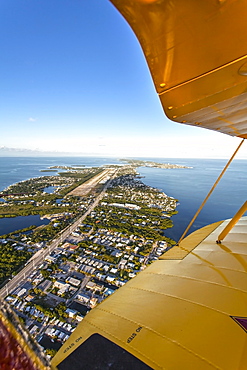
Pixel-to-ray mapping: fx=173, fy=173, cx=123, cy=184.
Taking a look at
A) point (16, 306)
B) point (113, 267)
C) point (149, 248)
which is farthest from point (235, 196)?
point (16, 306)

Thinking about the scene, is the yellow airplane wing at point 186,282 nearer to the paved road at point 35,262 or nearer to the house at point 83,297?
the paved road at point 35,262

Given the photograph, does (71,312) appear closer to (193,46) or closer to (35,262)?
(35,262)

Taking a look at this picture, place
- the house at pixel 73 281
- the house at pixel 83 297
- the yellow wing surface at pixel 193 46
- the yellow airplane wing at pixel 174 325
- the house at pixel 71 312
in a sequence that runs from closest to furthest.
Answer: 1. the yellow wing surface at pixel 193 46
2. the yellow airplane wing at pixel 174 325
3. the house at pixel 71 312
4. the house at pixel 83 297
5. the house at pixel 73 281

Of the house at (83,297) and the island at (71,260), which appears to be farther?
the house at (83,297)

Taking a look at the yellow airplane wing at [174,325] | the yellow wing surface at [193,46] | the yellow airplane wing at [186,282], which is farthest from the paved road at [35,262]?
the yellow wing surface at [193,46]

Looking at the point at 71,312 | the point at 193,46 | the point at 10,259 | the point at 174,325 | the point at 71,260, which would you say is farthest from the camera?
the point at 71,260

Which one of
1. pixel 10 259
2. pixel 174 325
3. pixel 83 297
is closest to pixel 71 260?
pixel 83 297

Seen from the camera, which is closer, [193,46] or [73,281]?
[193,46]
